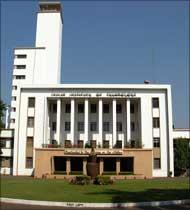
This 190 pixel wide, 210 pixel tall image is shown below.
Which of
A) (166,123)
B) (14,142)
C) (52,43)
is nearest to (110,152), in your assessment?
(166,123)

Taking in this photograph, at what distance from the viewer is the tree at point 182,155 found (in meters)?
56.6

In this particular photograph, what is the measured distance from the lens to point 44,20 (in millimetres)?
74312

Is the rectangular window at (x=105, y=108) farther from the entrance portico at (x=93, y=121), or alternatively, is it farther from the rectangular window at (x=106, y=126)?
the rectangular window at (x=106, y=126)

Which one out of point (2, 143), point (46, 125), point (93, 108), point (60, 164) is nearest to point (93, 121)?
point (93, 108)

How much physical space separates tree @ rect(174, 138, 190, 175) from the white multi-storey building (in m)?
3.07

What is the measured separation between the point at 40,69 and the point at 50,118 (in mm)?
20453

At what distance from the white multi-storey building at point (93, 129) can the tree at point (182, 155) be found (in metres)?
3.07

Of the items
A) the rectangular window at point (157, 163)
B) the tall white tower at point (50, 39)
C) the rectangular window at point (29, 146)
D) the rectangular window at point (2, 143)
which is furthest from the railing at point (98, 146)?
the tall white tower at point (50, 39)

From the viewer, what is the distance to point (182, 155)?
56.8 meters


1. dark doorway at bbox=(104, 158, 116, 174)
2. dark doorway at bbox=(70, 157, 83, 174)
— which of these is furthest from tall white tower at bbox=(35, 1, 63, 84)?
dark doorway at bbox=(104, 158, 116, 174)

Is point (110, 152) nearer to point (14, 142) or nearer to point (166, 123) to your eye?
point (166, 123)

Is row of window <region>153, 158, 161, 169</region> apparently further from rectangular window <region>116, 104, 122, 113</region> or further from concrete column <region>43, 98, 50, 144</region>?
concrete column <region>43, 98, 50, 144</region>

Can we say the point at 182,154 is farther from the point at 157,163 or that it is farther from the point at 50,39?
the point at 50,39

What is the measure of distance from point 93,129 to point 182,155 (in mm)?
13533
